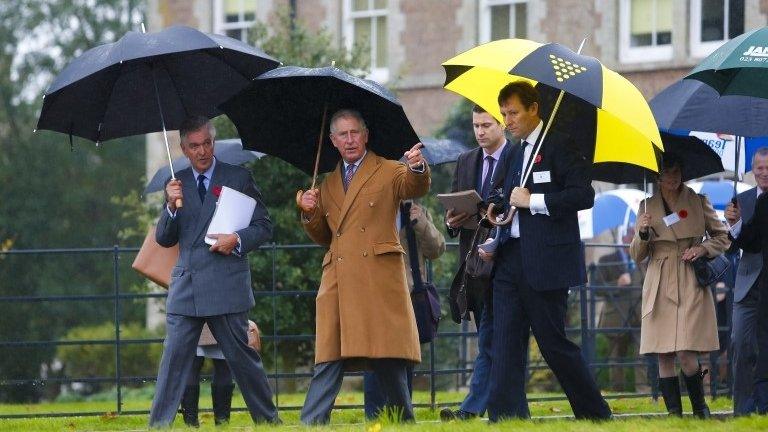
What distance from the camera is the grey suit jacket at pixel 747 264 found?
40.0 ft

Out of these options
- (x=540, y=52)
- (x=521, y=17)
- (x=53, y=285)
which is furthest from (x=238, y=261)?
(x=53, y=285)

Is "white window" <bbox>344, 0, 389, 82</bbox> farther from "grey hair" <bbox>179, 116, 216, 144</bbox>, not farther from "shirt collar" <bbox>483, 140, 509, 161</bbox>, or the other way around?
"grey hair" <bbox>179, 116, 216, 144</bbox>

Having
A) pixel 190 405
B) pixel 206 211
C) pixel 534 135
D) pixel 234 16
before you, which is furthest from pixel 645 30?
pixel 206 211

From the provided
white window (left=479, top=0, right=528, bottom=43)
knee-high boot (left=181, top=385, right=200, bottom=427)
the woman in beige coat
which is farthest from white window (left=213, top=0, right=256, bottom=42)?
the woman in beige coat

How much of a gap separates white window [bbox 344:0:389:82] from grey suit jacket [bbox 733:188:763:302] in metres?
18.1

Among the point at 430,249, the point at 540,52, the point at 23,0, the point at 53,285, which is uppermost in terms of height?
the point at 23,0

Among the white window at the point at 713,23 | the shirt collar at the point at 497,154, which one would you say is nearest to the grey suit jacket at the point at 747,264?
the shirt collar at the point at 497,154

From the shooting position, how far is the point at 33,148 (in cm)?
4900

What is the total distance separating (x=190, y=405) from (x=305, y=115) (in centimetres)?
260

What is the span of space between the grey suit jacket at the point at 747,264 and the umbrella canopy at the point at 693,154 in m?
0.37

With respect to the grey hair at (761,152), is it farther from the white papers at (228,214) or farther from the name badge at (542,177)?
the white papers at (228,214)

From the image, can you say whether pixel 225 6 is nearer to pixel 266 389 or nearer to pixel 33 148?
pixel 33 148

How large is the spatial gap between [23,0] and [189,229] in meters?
41.7

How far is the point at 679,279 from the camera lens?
39.5 feet
